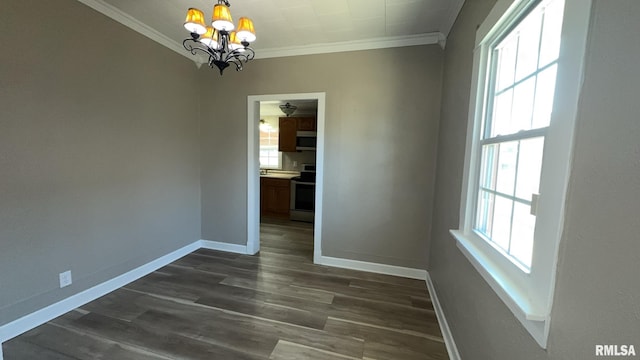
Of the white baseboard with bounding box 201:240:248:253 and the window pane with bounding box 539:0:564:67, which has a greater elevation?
the window pane with bounding box 539:0:564:67

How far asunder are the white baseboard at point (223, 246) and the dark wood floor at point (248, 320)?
45 centimetres

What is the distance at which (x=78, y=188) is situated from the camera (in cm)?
218

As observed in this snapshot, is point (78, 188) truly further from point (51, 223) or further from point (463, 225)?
point (463, 225)

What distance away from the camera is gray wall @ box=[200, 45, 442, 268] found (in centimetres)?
276

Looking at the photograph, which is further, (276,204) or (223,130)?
(276,204)

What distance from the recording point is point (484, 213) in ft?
4.99

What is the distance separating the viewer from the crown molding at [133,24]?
2.23m

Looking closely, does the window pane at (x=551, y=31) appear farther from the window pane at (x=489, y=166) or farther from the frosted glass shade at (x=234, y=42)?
the frosted glass shade at (x=234, y=42)

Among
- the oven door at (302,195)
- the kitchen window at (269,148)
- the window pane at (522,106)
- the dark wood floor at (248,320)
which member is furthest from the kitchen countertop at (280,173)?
the window pane at (522,106)

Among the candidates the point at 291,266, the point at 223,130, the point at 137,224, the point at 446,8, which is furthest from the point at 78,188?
the point at 446,8

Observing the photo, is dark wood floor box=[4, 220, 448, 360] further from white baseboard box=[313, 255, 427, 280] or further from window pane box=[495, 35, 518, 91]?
window pane box=[495, 35, 518, 91]

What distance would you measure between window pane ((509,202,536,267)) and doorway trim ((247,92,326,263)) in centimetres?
216

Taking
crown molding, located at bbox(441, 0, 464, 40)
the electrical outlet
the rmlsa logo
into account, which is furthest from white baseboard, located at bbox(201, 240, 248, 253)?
crown molding, located at bbox(441, 0, 464, 40)

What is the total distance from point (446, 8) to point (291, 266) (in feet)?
10.5
